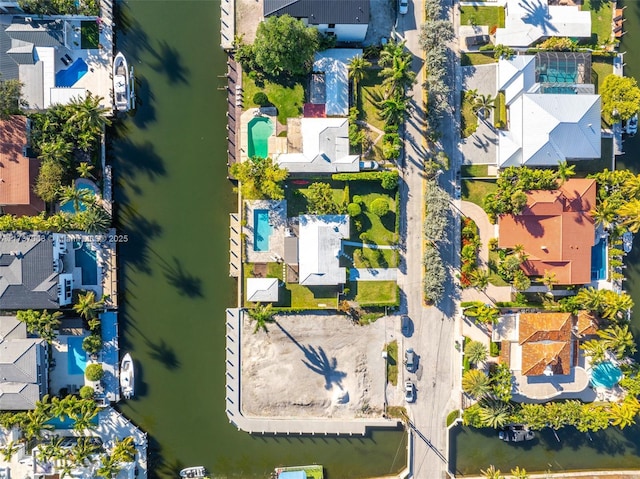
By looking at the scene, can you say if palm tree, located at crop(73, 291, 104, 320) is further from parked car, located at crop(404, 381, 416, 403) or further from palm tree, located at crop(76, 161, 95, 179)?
parked car, located at crop(404, 381, 416, 403)

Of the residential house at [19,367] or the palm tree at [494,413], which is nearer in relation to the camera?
the residential house at [19,367]

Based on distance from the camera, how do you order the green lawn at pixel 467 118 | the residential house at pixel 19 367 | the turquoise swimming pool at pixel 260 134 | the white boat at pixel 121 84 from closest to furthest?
→ the residential house at pixel 19 367, the white boat at pixel 121 84, the turquoise swimming pool at pixel 260 134, the green lawn at pixel 467 118

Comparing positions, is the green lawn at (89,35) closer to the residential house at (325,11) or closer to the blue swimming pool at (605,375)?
the residential house at (325,11)

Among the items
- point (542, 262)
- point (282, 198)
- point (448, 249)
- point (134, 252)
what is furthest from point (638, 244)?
point (134, 252)

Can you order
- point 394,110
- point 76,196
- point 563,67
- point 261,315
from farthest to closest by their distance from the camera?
point 563,67 < point 261,315 < point 394,110 < point 76,196

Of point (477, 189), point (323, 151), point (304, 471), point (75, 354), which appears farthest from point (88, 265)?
point (477, 189)

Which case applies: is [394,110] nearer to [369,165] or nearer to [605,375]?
[369,165]

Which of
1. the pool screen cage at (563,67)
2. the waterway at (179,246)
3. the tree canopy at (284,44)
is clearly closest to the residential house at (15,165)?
the waterway at (179,246)
